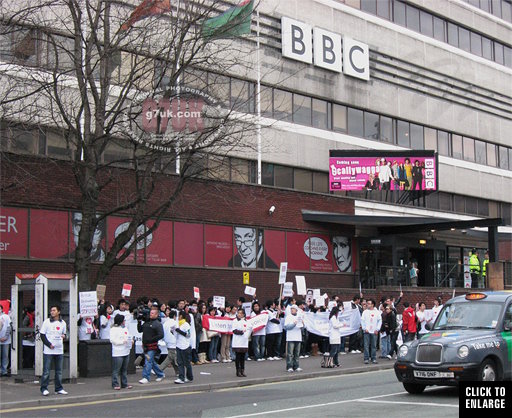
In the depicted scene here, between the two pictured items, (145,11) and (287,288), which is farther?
(287,288)

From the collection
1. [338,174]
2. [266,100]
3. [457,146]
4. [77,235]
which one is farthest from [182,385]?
[457,146]

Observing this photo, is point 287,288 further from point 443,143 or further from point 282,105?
point 443,143

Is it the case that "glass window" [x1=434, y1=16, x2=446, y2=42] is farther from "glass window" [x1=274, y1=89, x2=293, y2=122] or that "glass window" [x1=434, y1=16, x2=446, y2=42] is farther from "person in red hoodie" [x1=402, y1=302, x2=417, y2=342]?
"person in red hoodie" [x1=402, y1=302, x2=417, y2=342]

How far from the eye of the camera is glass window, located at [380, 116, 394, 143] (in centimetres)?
3709

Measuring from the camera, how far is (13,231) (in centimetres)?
2361

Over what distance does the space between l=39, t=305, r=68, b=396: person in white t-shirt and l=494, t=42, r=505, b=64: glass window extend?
36.0 metres

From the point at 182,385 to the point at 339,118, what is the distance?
20399 millimetres

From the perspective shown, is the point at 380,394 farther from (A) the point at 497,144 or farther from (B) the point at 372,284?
(A) the point at 497,144

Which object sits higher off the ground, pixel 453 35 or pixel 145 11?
pixel 453 35

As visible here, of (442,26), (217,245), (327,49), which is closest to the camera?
(217,245)

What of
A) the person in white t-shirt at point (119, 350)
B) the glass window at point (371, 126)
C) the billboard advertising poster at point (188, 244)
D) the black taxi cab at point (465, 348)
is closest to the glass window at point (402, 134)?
the glass window at point (371, 126)

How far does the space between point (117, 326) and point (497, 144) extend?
32812mm

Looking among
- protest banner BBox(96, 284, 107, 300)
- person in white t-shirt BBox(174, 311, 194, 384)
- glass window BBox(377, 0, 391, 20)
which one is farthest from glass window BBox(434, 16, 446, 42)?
person in white t-shirt BBox(174, 311, 194, 384)

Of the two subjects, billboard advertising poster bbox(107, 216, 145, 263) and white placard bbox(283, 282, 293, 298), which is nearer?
white placard bbox(283, 282, 293, 298)
